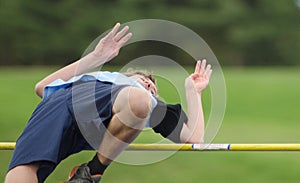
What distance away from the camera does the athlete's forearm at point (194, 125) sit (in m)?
4.58

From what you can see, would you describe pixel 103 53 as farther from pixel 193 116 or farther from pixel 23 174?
pixel 23 174

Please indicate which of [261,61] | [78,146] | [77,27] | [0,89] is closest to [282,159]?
[78,146]

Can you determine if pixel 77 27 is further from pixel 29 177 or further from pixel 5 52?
pixel 29 177

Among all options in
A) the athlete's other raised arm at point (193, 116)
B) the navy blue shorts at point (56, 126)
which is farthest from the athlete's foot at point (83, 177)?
the athlete's other raised arm at point (193, 116)

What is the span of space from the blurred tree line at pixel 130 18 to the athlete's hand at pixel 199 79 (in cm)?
3214

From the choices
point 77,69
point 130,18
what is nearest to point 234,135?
point 77,69

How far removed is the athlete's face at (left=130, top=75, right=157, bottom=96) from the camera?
4.57m

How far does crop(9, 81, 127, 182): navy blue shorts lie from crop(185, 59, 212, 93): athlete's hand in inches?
17.9

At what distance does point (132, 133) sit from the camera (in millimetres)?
4285

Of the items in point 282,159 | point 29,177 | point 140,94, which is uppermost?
point 282,159

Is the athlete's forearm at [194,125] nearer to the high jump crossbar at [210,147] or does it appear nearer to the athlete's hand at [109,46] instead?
the high jump crossbar at [210,147]

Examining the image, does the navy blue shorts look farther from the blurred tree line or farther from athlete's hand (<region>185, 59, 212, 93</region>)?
the blurred tree line

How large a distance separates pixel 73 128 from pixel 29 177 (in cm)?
32

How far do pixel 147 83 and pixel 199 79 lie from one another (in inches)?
12.2
